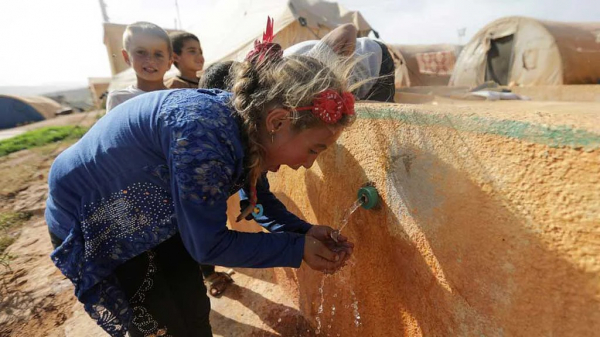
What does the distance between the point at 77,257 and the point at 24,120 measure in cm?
1903

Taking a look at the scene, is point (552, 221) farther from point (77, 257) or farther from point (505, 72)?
point (505, 72)

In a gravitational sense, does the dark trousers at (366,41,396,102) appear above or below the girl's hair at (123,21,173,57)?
below

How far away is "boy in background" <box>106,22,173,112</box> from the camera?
86.4 inches

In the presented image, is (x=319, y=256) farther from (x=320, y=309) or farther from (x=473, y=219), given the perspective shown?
(x=320, y=309)

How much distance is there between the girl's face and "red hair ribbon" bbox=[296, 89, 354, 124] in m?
0.04

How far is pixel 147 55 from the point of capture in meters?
2.23

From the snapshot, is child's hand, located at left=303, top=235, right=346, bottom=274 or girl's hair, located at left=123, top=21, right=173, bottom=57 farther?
girl's hair, located at left=123, top=21, right=173, bottom=57

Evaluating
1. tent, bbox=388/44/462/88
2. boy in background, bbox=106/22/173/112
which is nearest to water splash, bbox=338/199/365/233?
boy in background, bbox=106/22/173/112

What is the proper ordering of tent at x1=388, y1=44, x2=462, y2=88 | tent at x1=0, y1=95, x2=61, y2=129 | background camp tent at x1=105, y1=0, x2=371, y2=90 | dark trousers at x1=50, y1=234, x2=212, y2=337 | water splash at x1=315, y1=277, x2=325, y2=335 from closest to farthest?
dark trousers at x1=50, y1=234, x2=212, y2=337 → water splash at x1=315, y1=277, x2=325, y2=335 → background camp tent at x1=105, y1=0, x2=371, y2=90 → tent at x1=388, y1=44, x2=462, y2=88 → tent at x1=0, y1=95, x2=61, y2=129

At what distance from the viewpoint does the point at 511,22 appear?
306 inches

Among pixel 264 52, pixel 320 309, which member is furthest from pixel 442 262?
pixel 320 309

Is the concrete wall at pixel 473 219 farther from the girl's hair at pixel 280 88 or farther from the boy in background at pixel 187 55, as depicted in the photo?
the boy in background at pixel 187 55

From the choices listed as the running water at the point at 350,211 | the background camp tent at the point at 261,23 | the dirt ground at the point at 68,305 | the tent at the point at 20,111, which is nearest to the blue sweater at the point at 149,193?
the running water at the point at 350,211

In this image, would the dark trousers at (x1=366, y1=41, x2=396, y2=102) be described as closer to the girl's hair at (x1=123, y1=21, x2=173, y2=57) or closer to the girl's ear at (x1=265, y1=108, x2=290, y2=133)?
the girl's hair at (x1=123, y1=21, x2=173, y2=57)
